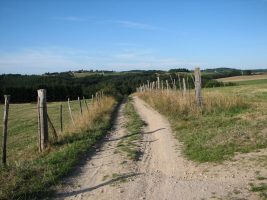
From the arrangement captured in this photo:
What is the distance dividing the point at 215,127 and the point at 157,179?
6.02m

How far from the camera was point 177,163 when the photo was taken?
8305mm

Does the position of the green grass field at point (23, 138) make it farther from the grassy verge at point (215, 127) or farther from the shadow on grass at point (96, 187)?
the grassy verge at point (215, 127)

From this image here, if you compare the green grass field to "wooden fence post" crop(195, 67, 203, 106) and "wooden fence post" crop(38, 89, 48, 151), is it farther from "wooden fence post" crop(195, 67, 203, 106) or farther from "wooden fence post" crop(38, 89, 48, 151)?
"wooden fence post" crop(195, 67, 203, 106)

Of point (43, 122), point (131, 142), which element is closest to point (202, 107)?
point (131, 142)

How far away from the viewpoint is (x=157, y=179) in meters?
6.86

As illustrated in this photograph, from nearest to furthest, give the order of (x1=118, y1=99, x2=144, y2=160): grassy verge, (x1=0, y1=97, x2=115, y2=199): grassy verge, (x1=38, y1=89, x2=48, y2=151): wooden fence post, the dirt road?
the dirt road, (x1=0, y1=97, x2=115, y2=199): grassy verge, (x1=118, y1=99, x2=144, y2=160): grassy verge, (x1=38, y1=89, x2=48, y2=151): wooden fence post

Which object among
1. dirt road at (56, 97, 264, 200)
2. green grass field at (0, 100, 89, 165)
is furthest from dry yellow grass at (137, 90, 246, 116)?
dirt road at (56, 97, 264, 200)

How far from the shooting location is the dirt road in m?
5.95

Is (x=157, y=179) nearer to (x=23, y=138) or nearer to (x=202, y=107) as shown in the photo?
(x=202, y=107)

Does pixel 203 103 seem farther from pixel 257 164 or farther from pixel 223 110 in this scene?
pixel 257 164

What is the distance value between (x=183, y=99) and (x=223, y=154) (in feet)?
30.5

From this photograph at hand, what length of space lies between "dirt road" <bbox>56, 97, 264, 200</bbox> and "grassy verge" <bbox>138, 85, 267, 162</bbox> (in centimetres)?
68

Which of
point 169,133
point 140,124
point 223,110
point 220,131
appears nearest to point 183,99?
point 223,110

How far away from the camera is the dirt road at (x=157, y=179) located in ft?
19.5
